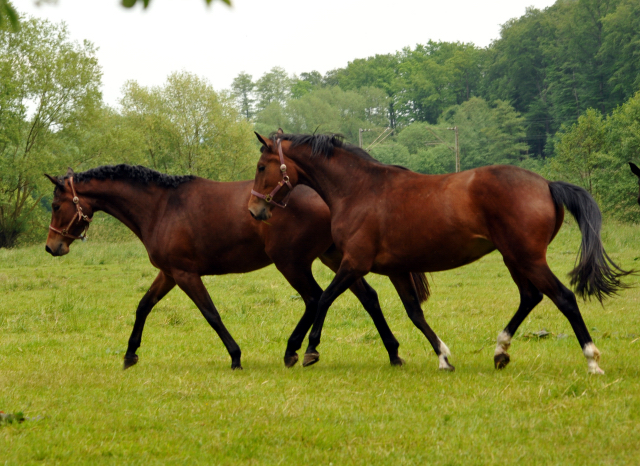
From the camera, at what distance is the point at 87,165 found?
35.9 metres

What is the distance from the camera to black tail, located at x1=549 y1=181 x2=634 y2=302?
20.0 ft

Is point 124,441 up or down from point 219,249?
down

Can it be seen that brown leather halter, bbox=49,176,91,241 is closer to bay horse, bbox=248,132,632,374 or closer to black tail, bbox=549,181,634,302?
bay horse, bbox=248,132,632,374

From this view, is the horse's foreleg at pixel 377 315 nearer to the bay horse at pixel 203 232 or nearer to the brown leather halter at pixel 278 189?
the bay horse at pixel 203 232

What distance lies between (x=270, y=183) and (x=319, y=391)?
2.28 meters

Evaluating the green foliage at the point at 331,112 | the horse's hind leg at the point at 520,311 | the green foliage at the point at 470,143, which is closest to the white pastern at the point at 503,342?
the horse's hind leg at the point at 520,311

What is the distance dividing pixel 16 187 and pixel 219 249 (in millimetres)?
30036

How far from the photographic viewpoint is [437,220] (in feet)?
20.6

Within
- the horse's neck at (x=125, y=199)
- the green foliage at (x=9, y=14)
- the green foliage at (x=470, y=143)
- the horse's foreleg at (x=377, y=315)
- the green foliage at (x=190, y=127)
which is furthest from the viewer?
the green foliage at (x=470, y=143)

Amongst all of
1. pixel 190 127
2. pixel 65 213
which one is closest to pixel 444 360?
pixel 65 213

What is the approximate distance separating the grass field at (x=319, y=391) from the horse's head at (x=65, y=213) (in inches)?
54.7

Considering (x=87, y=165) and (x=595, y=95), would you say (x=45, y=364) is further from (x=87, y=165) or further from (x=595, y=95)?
(x=595, y=95)

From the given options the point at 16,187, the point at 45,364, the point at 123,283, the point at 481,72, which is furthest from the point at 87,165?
the point at 481,72

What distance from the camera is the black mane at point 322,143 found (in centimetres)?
714
